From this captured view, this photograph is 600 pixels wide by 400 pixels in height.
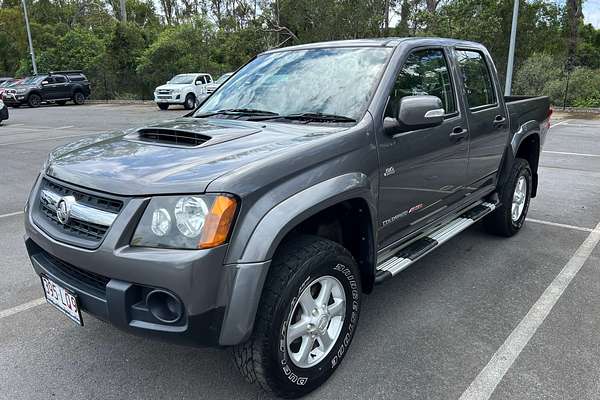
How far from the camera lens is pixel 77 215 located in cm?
241

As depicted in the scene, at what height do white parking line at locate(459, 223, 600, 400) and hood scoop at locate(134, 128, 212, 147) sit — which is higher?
hood scoop at locate(134, 128, 212, 147)

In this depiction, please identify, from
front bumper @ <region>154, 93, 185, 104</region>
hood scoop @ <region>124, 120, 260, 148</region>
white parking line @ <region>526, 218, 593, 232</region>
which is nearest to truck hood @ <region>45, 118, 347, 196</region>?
hood scoop @ <region>124, 120, 260, 148</region>

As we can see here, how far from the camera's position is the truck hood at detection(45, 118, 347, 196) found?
2.26 metres

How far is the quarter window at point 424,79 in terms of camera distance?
3.30 m

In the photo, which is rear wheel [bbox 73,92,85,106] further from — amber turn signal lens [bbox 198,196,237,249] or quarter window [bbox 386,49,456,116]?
amber turn signal lens [bbox 198,196,237,249]

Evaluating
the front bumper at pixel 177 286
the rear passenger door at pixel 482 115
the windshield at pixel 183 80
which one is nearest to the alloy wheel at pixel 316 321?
the front bumper at pixel 177 286

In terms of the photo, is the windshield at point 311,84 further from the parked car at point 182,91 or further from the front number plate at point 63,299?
the parked car at point 182,91

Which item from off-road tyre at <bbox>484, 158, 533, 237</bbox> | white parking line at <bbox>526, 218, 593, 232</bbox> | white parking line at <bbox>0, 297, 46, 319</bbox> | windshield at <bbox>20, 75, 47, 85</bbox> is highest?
windshield at <bbox>20, 75, 47, 85</bbox>

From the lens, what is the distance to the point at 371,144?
293 centimetres

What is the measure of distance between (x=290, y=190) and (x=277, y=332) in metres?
0.66

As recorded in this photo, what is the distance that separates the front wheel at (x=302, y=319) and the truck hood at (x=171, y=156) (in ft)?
1.72

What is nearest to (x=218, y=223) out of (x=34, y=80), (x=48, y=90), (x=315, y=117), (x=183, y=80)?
(x=315, y=117)

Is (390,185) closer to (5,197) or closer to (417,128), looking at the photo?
(417,128)

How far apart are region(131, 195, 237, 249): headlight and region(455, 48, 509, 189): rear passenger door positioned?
8.38 feet
